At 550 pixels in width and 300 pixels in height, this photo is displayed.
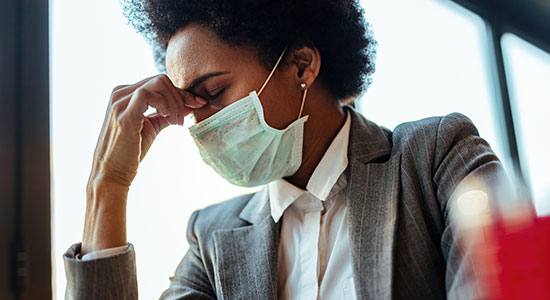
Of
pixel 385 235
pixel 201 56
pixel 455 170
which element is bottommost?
pixel 385 235

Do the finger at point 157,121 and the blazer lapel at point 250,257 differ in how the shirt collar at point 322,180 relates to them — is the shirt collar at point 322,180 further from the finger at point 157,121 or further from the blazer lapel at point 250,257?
the finger at point 157,121

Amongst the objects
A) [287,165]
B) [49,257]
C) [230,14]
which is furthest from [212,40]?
[49,257]

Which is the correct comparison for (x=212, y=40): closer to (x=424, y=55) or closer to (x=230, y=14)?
(x=230, y=14)

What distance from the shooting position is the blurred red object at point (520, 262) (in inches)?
16.6

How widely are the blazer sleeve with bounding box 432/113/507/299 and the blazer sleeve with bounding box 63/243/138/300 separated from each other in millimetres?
727

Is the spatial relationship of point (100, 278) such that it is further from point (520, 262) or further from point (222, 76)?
point (520, 262)

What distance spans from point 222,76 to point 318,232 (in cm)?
47

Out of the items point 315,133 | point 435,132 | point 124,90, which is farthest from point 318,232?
point 124,90

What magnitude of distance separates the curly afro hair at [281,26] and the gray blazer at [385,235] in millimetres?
197

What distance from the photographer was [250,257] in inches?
54.4

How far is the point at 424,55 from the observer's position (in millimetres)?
2514

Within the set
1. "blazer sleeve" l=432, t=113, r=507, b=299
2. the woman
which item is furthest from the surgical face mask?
"blazer sleeve" l=432, t=113, r=507, b=299

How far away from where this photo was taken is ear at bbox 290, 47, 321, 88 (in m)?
1.43

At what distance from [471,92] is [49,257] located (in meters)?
2.23
